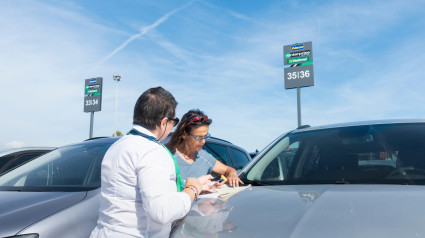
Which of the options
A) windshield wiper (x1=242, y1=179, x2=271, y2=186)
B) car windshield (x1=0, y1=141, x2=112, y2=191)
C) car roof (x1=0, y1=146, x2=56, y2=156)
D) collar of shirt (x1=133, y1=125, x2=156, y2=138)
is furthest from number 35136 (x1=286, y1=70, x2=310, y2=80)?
collar of shirt (x1=133, y1=125, x2=156, y2=138)

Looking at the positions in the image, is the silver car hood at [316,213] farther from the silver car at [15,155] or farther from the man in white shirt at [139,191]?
the silver car at [15,155]

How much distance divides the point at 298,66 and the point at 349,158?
12008mm

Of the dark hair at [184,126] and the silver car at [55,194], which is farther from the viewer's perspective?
the dark hair at [184,126]

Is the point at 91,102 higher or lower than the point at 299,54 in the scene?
lower

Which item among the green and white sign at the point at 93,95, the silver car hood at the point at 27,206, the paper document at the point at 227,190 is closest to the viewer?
the silver car hood at the point at 27,206

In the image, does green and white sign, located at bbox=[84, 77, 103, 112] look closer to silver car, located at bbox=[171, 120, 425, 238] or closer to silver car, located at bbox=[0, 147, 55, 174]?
silver car, located at bbox=[0, 147, 55, 174]

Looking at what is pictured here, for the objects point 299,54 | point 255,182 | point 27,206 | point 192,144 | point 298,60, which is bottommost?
point 27,206

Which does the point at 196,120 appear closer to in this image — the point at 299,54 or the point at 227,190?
the point at 227,190

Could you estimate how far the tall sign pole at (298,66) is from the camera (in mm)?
13953

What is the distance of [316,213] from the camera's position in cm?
169

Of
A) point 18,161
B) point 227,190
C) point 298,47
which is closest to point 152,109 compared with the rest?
point 227,190

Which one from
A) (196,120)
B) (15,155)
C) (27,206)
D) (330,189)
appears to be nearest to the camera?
(330,189)

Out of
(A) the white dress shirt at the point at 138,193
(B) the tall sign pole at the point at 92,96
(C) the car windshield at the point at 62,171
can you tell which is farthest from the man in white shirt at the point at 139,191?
(B) the tall sign pole at the point at 92,96

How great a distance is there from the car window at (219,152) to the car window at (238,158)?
10.4 inches
